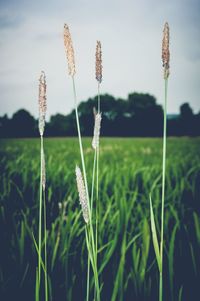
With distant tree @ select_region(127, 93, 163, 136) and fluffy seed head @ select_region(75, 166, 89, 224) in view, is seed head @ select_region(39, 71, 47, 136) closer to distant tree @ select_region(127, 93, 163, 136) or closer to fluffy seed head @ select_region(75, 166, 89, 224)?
fluffy seed head @ select_region(75, 166, 89, 224)

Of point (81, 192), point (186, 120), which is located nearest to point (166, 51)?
point (81, 192)

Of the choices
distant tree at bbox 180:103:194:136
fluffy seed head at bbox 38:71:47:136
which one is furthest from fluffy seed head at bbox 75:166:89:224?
distant tree at bbox 180:103:194:136

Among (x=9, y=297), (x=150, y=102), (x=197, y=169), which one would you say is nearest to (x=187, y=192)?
(x=197, y=169)

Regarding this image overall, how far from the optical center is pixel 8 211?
1.47m

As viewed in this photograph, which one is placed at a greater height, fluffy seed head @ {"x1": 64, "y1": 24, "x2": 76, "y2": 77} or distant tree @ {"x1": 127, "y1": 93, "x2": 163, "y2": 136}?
distant tree @ {"x1": 127, "y1": 93, "x2": 163, "y2": 136}

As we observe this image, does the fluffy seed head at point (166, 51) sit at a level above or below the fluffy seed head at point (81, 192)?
above

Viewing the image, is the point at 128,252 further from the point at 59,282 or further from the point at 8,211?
the point at 8,211

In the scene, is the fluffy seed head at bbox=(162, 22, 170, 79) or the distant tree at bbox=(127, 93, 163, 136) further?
the distant tree at bbox=(127, 93, 163, 136)

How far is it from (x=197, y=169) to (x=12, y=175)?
1.42m

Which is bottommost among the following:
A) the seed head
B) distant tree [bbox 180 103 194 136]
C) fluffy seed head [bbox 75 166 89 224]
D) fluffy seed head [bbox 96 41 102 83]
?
fluffy seed head [bbox 75 166 89 224]

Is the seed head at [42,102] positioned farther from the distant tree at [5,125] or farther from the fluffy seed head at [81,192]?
the distant tree at [5,125]

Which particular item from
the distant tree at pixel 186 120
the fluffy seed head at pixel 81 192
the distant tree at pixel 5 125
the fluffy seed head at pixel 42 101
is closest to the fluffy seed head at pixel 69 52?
the fluffy seed head at pixel 42 101

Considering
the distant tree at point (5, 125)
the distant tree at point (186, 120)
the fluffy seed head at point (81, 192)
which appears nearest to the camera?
the fluffy seed head at point (81, 192)

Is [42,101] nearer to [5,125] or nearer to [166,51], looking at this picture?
[166,51]
